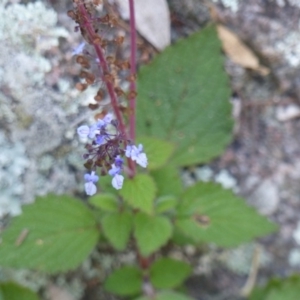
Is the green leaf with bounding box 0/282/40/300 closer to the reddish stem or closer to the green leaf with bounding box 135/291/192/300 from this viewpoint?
the green leaf with bounding box 135/291/192/300

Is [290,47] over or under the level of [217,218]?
over

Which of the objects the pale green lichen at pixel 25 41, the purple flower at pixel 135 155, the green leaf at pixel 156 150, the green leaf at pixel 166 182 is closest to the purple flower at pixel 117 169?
the purple flower at pixel 135 155

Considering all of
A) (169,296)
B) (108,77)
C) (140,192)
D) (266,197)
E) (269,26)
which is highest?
(269,26)

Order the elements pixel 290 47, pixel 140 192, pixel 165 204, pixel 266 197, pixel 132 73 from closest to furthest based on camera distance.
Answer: pixel 132 73 < pixel 140 192 < pixel 165 204 < pixel 290 47 < pixel 266 197

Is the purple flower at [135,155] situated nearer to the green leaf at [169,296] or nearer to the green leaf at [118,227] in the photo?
the green leaf at [118,227]

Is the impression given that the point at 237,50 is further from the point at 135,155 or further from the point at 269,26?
the point at 135,155

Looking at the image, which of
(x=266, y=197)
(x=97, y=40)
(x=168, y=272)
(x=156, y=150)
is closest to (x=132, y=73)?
(x=97, y=40)

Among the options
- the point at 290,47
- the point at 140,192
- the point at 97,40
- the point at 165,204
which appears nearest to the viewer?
the point at 97,40

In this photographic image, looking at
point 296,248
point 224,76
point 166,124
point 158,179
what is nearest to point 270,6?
point 224,76
